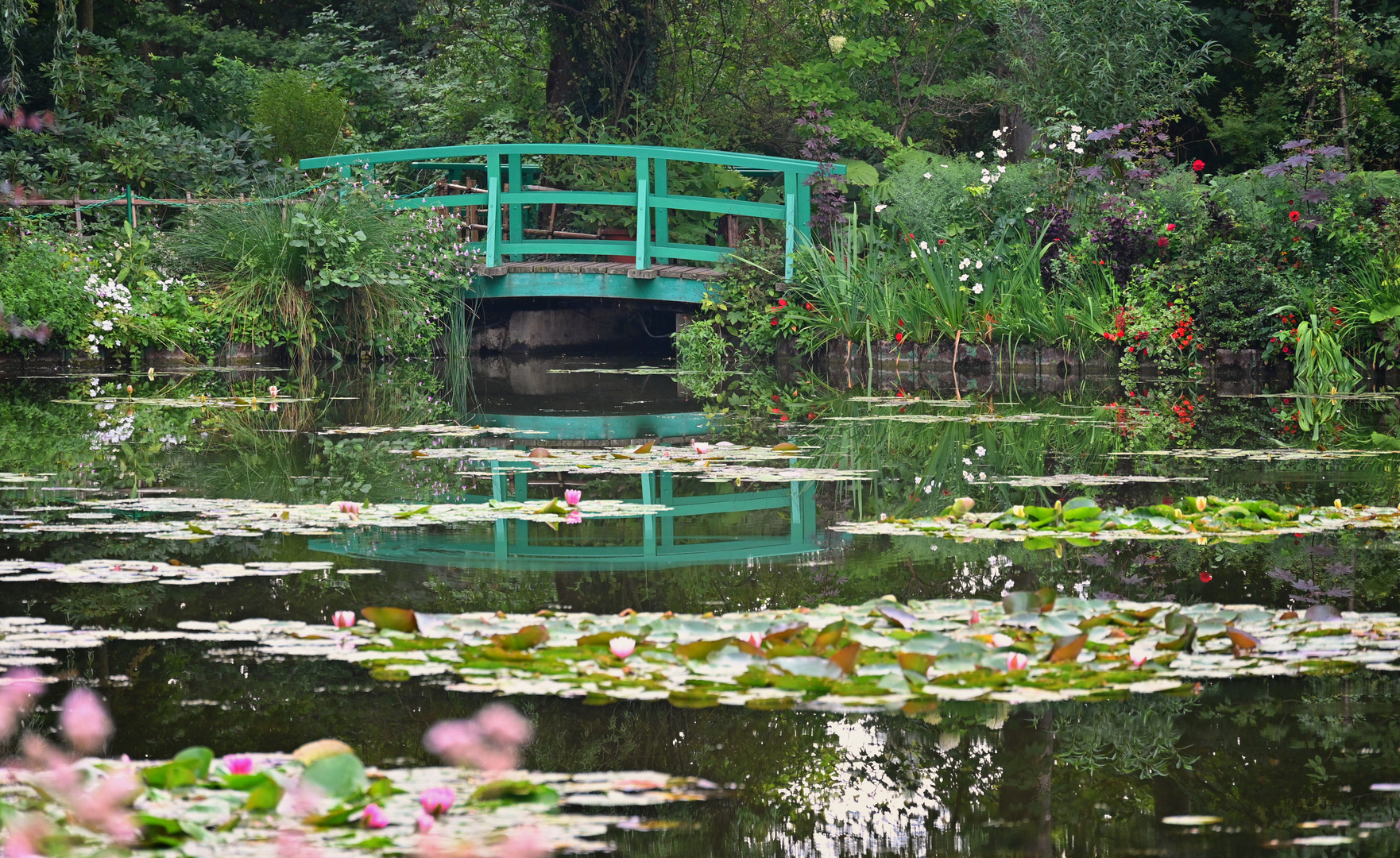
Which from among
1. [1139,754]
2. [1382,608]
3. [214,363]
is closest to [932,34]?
[214,363]

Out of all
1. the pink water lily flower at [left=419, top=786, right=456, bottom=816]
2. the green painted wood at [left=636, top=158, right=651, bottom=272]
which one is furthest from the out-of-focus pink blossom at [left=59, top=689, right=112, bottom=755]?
the green painted wood at [left=636, top=158, right=651, bottom=272]

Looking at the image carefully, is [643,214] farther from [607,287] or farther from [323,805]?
[323,805]

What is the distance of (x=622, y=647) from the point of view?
8.89 ft

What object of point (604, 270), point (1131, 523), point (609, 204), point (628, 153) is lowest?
point (1131, 523)

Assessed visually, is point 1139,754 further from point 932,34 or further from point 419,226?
point 932,34

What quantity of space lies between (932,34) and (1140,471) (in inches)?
443

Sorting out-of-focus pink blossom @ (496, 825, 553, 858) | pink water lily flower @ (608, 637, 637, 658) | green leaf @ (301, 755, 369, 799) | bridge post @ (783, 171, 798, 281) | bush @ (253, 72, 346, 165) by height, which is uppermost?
bush @ (253, 72, 346, 165)

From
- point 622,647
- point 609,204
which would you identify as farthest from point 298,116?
point 622,647

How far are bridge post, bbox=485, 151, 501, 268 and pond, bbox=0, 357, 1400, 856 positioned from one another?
4.99m

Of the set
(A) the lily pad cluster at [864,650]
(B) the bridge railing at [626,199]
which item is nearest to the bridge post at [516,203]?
(B) the bridge railing at [626,199]

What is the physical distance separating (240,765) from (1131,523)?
293 centimetres

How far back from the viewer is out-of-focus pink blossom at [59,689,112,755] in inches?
65.2

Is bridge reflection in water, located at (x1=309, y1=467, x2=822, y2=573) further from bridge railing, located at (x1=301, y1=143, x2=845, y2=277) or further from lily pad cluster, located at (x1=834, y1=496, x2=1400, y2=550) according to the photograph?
bridge railing, located at (x1=301, y1=143, x2=845, y2=277)

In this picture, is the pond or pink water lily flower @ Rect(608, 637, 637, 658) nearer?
the pond
